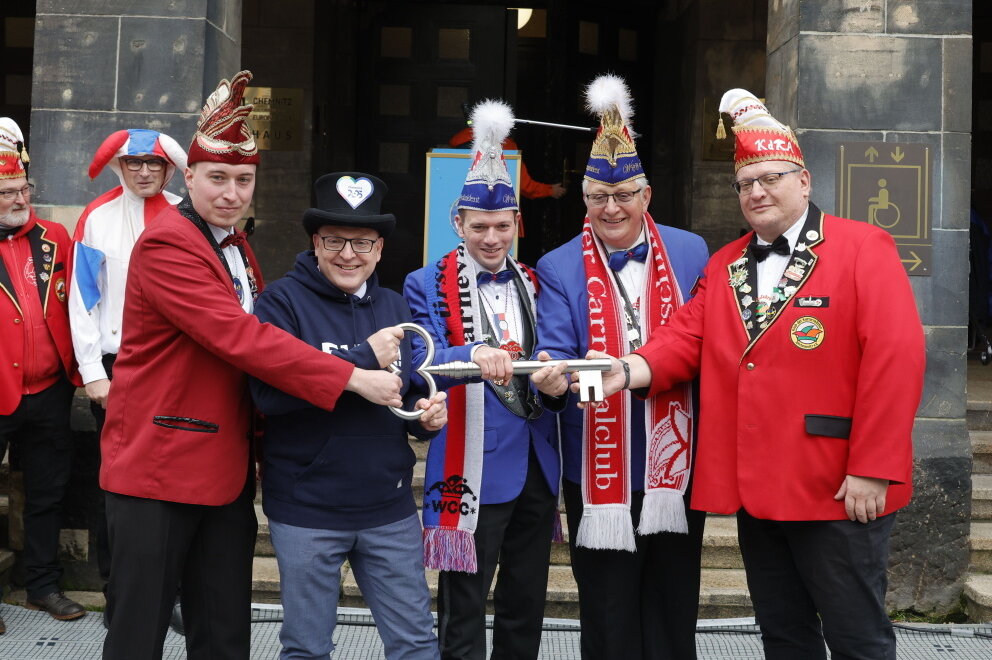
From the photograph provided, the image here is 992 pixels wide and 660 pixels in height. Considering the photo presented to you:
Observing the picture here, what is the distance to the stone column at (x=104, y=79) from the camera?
4867 mm

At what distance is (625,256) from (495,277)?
42cm

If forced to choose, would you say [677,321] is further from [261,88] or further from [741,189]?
[261,88]

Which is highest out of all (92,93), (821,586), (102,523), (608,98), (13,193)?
(92,93)

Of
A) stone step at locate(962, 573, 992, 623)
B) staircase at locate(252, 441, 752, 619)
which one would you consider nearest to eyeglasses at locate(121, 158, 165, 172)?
staircase at locate(252, 441, 752, 619)

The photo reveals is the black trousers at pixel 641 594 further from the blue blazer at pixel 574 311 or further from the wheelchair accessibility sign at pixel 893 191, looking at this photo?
the wheelchair accessibility sign at pixel 893 191

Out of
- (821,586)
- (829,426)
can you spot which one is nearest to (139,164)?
(829,426)

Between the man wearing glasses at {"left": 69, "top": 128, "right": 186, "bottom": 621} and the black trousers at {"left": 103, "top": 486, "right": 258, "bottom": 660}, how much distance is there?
1.54 m

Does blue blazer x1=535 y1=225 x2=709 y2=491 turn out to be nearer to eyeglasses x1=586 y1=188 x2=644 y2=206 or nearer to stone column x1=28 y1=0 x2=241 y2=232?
eyeglasses x1=586 y1=188 x2=644 y2=206

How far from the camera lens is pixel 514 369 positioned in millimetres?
3021

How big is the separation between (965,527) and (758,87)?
12.8 ft

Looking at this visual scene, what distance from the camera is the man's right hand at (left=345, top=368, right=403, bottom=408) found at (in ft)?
9.18

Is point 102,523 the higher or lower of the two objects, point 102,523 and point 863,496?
the lower

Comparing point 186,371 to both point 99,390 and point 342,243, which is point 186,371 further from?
point 99,390

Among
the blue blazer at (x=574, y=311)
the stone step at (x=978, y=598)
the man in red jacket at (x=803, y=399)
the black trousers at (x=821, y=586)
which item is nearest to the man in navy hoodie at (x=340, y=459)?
the blue blazer at (x=574, y=311)
